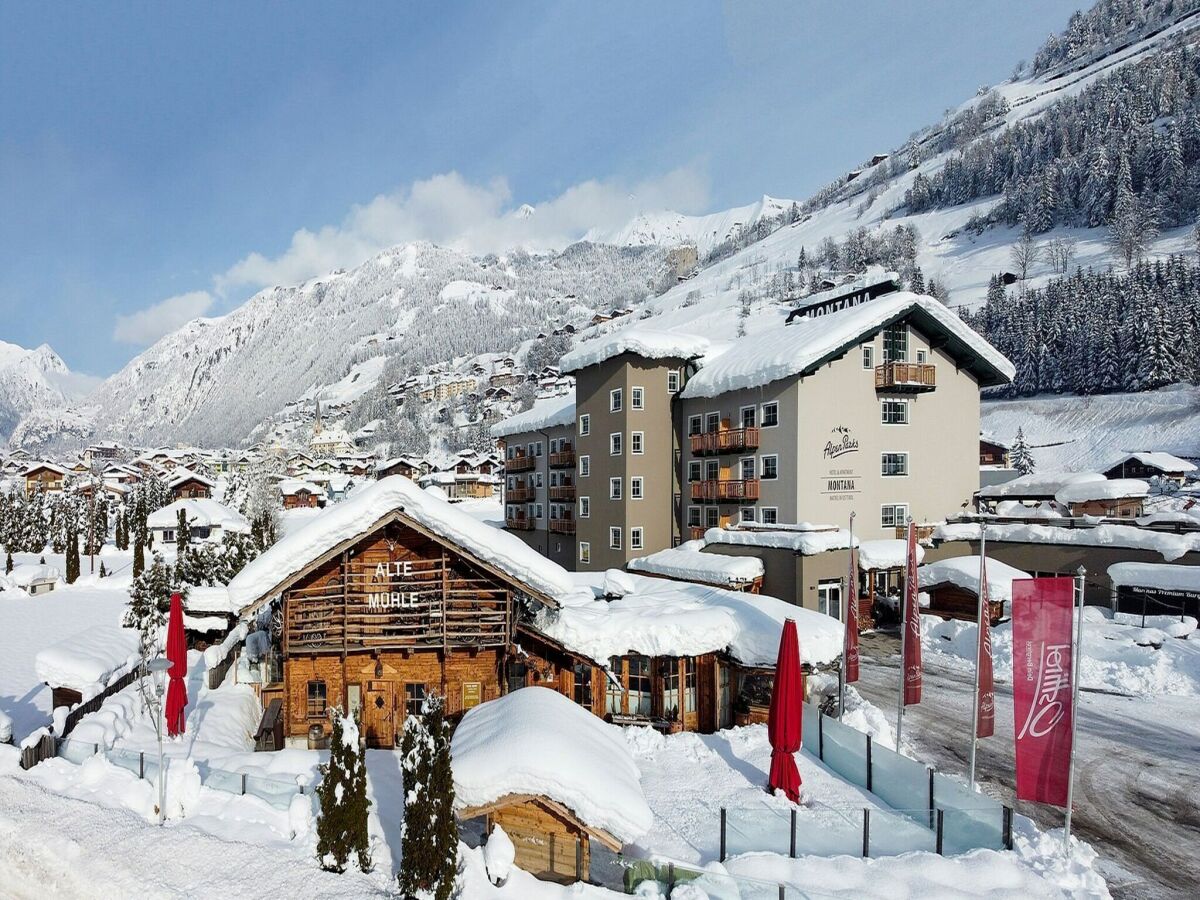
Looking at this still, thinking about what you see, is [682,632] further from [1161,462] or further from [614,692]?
[1161,462]

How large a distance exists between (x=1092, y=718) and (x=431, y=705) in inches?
775

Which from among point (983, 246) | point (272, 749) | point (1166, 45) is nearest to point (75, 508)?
point (272, 749)

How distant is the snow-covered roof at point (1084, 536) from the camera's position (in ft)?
90.8

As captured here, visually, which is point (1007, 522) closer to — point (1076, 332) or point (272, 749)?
point (272, 749)

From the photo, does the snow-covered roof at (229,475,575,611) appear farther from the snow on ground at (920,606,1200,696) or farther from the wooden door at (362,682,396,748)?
the snow on ground at (920,606,1200,696)

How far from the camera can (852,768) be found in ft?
50.9

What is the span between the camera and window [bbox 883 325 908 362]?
36.0 m

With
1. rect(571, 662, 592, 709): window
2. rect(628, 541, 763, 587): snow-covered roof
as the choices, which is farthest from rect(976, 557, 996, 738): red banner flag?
rect(628, 541, 763, 587): snow-covered roof

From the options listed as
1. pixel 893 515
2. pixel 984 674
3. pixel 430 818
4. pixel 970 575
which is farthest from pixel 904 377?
pixel 430 818

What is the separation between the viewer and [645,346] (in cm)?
3944

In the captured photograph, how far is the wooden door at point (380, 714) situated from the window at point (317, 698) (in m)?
1.06

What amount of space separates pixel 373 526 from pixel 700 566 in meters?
19.1

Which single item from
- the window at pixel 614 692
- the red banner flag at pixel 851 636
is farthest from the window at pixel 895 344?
the window at pixel 614 692

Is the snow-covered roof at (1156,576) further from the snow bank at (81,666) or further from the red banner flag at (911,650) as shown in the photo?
the snow bank at (81,666)
